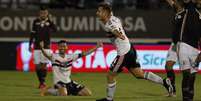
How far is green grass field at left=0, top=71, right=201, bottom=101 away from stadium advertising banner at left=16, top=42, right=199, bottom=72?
761 millimetres

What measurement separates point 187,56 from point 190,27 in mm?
→ 509

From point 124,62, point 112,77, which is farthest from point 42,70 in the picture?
point 112,77

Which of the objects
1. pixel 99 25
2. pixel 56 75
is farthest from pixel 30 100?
pixel 99 25

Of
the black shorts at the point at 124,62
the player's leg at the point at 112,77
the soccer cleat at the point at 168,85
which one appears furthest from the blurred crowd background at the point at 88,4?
the player's leg at the point at 112,77

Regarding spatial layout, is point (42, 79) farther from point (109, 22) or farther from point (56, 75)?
point (109, 22)

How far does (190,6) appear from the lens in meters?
11.7

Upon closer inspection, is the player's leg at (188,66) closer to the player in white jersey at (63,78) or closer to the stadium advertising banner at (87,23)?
the player in white jersey at (63,78)

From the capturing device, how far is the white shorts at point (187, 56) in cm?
1166

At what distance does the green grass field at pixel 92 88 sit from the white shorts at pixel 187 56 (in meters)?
2.47

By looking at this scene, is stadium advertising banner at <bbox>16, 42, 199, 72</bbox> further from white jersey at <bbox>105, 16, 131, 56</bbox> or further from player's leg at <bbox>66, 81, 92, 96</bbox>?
white jersey at <bbox>105, 16, 131, 56</bbox>


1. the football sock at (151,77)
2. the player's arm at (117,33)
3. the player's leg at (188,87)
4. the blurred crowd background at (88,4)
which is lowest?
the blurred crowd background at (88,4)

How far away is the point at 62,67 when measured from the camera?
15.5 metres

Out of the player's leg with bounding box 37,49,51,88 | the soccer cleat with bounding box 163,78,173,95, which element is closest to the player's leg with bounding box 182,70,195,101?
the soccer cleat with bounding box 163,78,173,95

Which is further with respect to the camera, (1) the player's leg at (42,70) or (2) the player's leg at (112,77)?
(1) the player's leg at (42,70)
